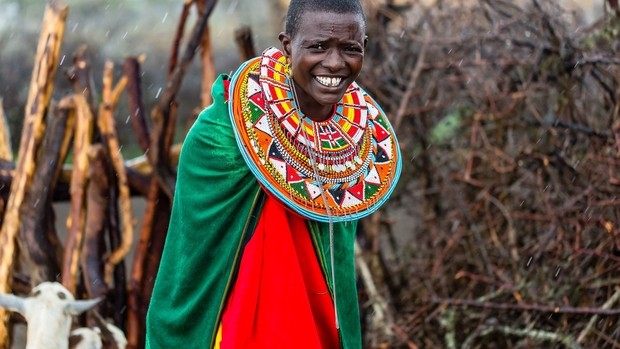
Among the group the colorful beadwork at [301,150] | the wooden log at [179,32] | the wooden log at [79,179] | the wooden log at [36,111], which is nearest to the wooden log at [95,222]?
the wooden log at [79,179]

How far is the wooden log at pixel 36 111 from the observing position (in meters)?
5.02

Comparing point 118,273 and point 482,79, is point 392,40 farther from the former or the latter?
point 118,273

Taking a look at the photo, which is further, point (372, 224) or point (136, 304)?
point (372, 224)

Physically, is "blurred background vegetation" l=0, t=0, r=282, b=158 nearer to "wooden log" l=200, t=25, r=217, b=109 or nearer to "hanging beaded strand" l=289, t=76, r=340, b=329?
"wooden log" l=200, t=25, r=217, b=109

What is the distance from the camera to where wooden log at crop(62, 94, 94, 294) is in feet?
16.9

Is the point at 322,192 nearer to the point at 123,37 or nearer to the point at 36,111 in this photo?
the point at 36,111

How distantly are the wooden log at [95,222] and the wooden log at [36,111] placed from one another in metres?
0.31

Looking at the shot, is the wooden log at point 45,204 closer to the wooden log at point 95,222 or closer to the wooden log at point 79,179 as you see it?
the wooden log at point 79,179

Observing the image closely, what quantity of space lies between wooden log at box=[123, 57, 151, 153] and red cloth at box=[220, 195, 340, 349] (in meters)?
2.48

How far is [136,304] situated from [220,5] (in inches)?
336

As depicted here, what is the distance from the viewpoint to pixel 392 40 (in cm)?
671

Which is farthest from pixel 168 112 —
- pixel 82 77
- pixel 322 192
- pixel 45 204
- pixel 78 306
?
pixel 322 192

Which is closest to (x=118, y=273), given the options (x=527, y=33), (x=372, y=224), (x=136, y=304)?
(x=136, y=304)

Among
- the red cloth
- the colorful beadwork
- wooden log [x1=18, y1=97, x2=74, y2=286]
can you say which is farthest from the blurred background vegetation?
the red cloth
